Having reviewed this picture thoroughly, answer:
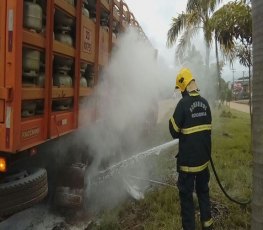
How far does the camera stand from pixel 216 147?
33.8 ft

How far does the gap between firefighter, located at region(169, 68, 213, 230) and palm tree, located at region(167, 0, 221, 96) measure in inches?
370

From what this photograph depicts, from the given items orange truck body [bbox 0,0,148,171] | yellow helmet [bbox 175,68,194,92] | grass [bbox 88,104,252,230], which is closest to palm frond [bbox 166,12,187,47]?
grass [bbox 88,104,252,230]

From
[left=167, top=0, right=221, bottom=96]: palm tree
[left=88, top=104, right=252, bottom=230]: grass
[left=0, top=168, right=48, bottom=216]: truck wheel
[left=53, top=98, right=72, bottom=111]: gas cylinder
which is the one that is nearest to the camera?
[left=0, top=168, right=48, bottom=216]: truck wheel

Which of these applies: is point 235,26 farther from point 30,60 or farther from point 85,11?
point 30,60

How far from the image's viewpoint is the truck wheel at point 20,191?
3.59 metres

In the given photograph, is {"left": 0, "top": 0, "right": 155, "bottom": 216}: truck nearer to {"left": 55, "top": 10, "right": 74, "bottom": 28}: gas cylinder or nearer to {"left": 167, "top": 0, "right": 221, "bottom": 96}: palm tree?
{"left": 55, "top": 10, "right": 74, "bottom": 28}: gas cylinder

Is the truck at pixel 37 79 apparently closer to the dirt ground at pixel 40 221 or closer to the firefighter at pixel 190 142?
the dirt ground at pixel 40 221

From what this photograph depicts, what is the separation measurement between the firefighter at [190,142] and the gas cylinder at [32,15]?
5.92 ft

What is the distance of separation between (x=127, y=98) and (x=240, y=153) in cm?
333

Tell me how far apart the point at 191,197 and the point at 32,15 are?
→ 2559 mm

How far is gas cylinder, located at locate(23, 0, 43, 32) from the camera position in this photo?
11.3ft

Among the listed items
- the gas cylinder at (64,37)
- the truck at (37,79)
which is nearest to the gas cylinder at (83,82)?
the truck at (37,79)

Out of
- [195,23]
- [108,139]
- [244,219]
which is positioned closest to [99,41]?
[108,139]

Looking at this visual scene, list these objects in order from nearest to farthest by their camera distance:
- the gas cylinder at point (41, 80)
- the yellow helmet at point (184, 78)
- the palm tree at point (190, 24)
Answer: the gas cylinder at point (41, 80) → the yellow helmet at point (184, 78) → the palm tree at point (190, 24)
